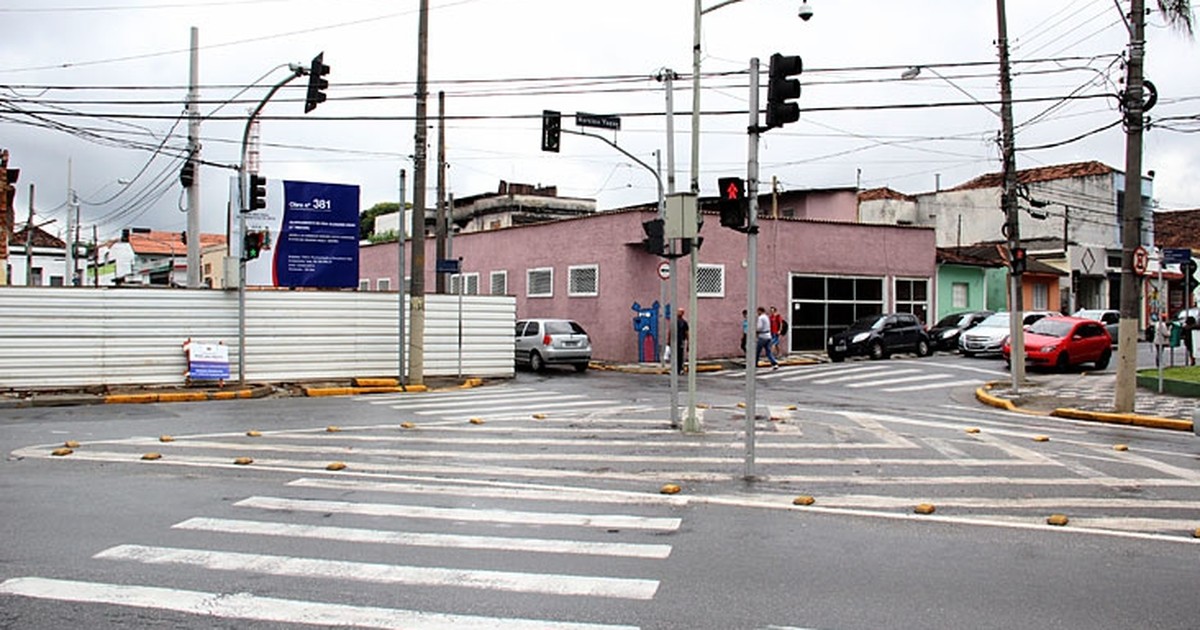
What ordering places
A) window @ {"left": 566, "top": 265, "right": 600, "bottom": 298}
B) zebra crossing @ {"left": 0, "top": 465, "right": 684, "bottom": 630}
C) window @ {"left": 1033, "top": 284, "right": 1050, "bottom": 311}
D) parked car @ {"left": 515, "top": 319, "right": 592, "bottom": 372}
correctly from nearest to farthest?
zebra crossing @ {"left": 0, "top": 465, "right": 684, "bottom": 630} → parked car @ {"left": 515, "top": 319, "right": 592, "bottom": 372} → window @ {"left": 566, "top": 265, "right": 600, "bottom": 298} → window @ {"left": 1033, "top": 284, "right": 1050, "bottom": 311}

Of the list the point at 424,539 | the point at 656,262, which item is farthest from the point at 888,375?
the point at 424,539

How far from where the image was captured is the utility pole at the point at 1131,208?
16.3 metres

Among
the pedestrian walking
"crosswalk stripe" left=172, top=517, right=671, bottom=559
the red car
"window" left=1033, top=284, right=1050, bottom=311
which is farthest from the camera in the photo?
"window" left=1033, top=284, right=1050, bottom=311

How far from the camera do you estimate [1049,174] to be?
5644 centimetres

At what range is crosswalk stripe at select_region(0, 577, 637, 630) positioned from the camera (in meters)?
5.10

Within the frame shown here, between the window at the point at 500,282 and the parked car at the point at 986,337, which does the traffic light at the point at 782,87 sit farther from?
the window at the point at 500,282

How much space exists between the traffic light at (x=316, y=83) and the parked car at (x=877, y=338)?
19.0m

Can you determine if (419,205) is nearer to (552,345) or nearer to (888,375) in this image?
(552,345)

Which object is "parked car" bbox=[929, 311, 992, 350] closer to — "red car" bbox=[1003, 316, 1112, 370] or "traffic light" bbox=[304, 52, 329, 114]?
"red car" bbox=[1003, 316, 1112, 370]

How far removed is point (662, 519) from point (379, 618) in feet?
10.4

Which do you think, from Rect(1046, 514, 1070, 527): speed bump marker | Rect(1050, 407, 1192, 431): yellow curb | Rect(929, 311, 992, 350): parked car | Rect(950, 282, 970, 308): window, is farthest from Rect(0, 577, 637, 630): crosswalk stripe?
Rect(950, 282, 970, 308): window

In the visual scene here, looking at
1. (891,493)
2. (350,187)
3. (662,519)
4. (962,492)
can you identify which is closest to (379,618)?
(662,519)

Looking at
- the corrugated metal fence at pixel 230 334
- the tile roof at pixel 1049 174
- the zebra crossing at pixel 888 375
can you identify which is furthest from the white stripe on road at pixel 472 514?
the tile roof at pixel 1049 174

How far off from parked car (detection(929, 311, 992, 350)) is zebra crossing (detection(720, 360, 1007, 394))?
5.75 meters
